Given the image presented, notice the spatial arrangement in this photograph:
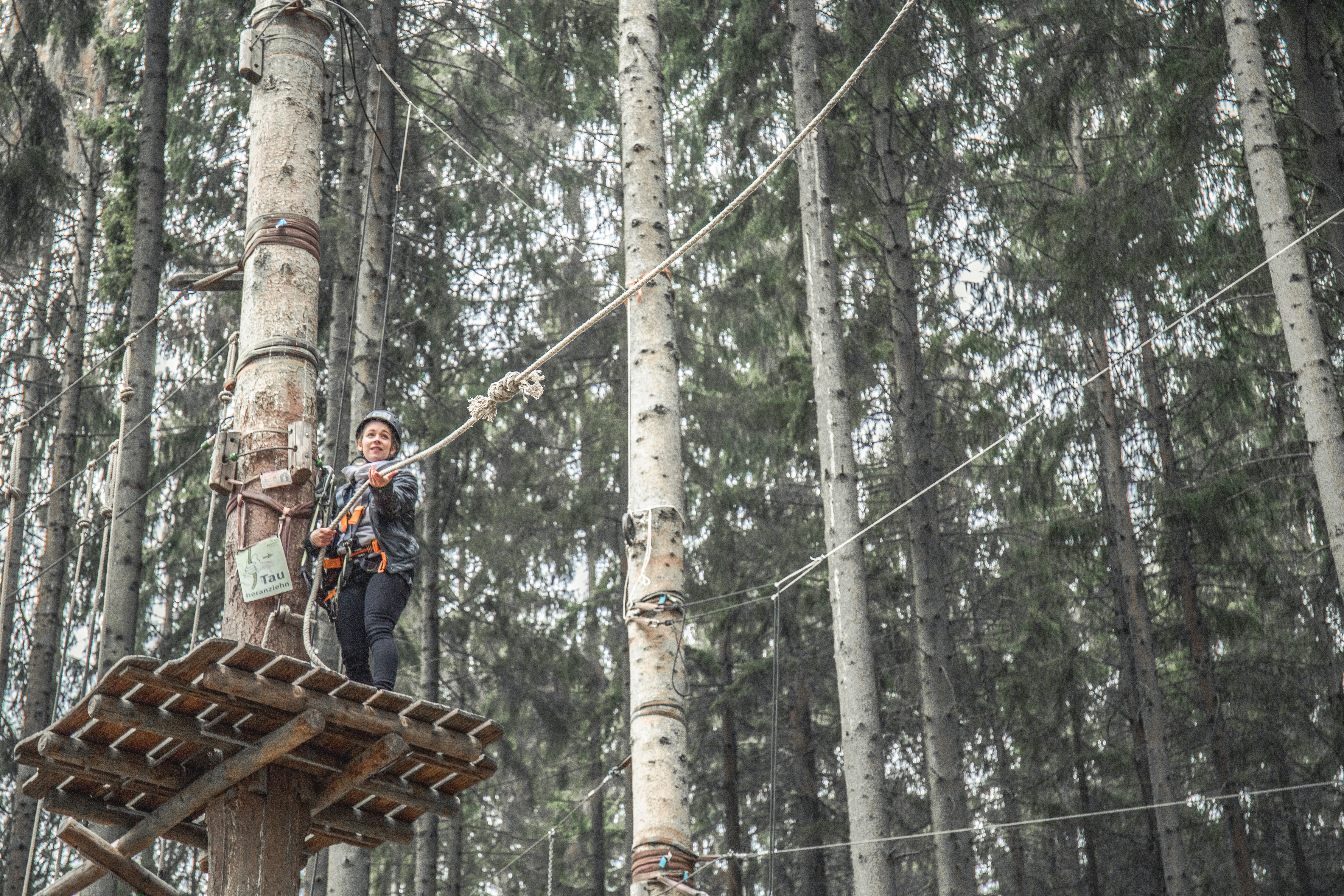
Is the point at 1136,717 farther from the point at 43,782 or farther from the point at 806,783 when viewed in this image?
the point at 43,782

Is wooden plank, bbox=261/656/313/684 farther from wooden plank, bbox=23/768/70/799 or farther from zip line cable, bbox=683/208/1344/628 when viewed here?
zip line cable, bbox=683/208/1344/628

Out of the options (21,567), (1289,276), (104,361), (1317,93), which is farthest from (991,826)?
(21,567)

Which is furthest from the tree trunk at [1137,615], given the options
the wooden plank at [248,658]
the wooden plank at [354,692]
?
the wooden plank at [248,658]

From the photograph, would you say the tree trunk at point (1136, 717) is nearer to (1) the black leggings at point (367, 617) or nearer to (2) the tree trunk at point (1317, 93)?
(2) the tree trunk at point (1317, 93)

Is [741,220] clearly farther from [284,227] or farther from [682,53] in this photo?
[284,227]

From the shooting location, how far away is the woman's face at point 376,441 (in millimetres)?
5777

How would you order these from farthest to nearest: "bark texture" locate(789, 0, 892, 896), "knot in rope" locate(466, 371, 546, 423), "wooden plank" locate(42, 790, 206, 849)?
1. "bark texture" locate(789, 0, 892, 896)
2. "knot in rope" locate(466, 371, 546, 423)
3. "wooden plank" locate(42, 790, 206, 849)

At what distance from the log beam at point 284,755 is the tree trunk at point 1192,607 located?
10310 mm

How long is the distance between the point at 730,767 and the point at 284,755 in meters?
13.7

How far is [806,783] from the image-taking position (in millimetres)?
17344

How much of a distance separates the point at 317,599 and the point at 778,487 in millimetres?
12109

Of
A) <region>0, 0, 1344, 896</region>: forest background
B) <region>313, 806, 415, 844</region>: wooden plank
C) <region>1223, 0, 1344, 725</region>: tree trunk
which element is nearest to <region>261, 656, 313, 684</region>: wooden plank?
<region>313, 806, 415, 844</region>: wooden plank

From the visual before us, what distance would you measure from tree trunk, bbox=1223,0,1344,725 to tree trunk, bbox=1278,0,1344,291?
104 cm

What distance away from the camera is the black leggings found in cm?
527
